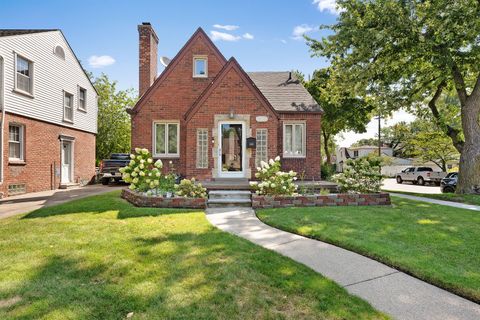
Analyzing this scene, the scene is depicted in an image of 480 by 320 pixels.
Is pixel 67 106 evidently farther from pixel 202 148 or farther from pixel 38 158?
pixel 202 148

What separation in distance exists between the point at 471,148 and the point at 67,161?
70.5ft

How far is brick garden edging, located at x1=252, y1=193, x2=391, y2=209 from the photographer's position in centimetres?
890

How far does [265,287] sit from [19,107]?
1515 centimetres

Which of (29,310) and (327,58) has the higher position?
(327,58)

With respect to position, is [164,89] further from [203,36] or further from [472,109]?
[472,109]

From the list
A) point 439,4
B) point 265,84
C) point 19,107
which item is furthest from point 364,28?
point 19,107

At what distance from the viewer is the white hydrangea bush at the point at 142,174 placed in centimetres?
944

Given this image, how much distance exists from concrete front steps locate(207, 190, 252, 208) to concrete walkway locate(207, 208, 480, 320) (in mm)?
3258

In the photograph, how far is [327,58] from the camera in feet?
56.4

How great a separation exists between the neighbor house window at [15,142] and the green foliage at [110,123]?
653 inches

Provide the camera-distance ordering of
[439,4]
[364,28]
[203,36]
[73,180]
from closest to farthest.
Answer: [439,4]
[364,28]
[203,36]
[73,180]

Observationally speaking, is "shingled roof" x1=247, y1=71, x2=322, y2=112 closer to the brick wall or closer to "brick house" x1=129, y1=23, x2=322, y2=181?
"brick house" x1=129, y1=23, x2=322, y2=181

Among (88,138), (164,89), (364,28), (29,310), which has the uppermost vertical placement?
(364,28)

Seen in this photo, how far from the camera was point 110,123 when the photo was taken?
100ft
